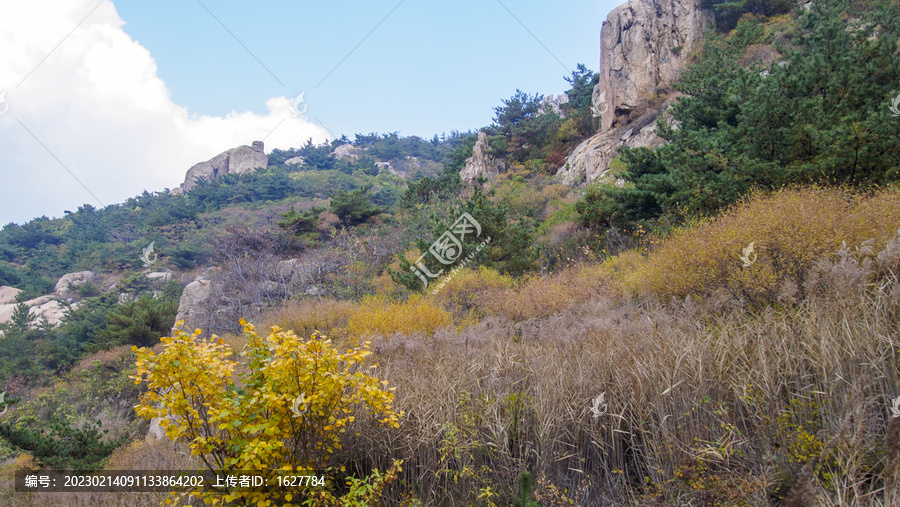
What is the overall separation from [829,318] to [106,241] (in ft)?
144

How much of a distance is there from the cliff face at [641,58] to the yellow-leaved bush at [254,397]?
67.2 ft

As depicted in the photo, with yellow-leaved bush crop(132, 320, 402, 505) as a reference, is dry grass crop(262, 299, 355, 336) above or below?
above

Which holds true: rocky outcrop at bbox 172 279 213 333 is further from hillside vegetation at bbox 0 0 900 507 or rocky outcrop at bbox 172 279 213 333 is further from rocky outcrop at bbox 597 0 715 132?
rocky outcrop at bbox 597 0 715 132

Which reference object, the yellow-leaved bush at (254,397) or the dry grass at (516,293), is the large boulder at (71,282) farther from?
the yellow-leaved bush at (254,397)

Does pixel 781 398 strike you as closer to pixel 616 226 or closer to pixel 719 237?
pixel 719 237

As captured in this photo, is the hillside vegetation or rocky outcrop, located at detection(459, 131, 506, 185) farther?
rocky outcrop, located at detection(459, 131, 506, 185)

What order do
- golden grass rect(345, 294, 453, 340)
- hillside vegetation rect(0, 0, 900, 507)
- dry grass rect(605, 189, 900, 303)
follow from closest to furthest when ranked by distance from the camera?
hillside vegetation rect(0, 0, 900, 507)
dry grass rect(605, 189, 900, 303)
golden grass rect(345, 294, 453, 340)

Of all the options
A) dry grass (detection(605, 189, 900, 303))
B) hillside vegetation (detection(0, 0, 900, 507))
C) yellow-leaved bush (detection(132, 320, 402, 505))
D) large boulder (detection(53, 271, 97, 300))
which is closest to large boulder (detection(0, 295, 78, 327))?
large boulder (detection(53, 271, 97, 300))

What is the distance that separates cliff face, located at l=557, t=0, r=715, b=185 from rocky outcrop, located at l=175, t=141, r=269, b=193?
4179 cm

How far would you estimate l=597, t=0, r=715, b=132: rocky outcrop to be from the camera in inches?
859

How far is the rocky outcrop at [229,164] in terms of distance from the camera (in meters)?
50.7

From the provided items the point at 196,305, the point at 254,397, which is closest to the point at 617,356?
the point at 254,397

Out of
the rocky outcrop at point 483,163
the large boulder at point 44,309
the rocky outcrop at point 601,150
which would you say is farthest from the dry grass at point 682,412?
the large boulder at point 44,309

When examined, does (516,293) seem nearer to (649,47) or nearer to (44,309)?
(649,47)
